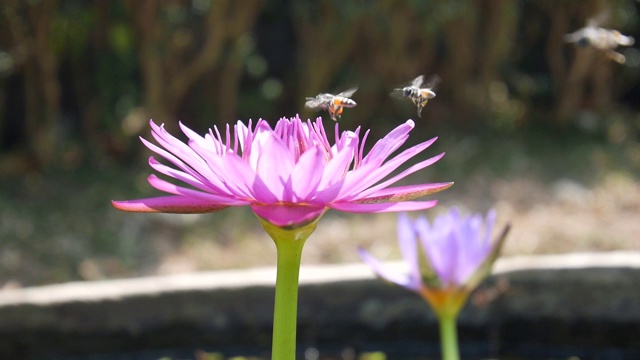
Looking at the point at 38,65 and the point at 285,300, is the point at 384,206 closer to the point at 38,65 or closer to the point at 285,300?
the point at 285,300

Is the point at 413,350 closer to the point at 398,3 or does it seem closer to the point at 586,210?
the point at 586,210

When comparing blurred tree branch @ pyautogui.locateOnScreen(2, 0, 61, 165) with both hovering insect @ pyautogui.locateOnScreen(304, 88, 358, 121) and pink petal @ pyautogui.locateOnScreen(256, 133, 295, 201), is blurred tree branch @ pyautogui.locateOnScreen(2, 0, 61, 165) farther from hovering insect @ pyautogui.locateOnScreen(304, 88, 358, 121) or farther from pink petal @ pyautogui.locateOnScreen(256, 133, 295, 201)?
pink petal @ pyautogui.locateOnScreen(256, 133, 295, 201)

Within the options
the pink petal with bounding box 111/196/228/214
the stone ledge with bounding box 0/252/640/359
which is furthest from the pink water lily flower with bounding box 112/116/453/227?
the stone ledge with bounding box 0/252/640/359

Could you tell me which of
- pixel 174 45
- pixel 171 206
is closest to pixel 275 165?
pixel 171 206

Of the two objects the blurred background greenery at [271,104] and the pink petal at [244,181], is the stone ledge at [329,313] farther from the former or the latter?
the blurred background greenery at [271,104]

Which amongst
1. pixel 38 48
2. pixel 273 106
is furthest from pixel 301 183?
pixel 273 106

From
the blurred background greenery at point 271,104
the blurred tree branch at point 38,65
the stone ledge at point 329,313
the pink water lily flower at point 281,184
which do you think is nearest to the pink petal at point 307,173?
the pink water lily flower at point 281,184
